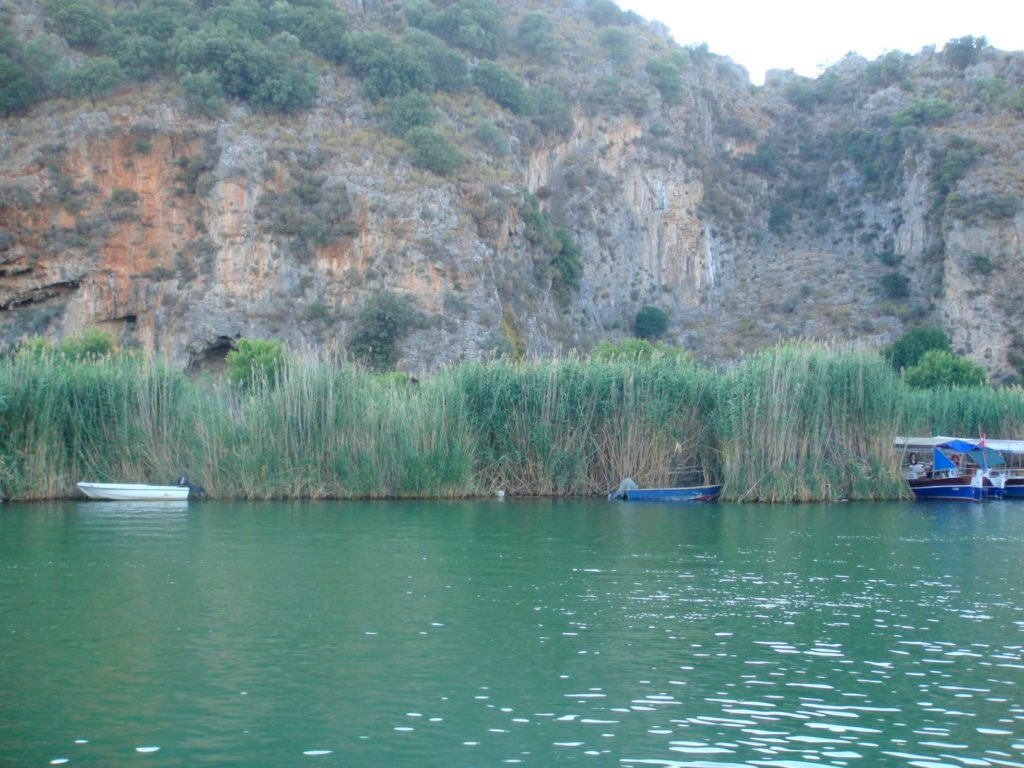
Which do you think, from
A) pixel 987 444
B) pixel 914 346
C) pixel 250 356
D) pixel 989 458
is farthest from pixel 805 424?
pixel 914 346

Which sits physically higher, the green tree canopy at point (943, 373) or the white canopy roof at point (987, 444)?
the green tree canopy at point (943, 373)

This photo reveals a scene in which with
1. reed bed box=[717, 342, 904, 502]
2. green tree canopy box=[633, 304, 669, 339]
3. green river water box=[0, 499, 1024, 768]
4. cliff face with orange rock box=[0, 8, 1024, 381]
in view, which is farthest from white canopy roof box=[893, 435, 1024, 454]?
green tree canopy box=[633, 304, 669, 339]

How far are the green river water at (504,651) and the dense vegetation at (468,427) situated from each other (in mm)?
7565

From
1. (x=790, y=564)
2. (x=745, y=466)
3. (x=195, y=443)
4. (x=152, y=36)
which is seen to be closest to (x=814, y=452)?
(x=745, y=466)

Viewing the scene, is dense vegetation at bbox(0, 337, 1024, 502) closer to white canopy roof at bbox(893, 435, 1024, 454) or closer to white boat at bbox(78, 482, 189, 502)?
white boat at bbox(78, 482, 189, 502)

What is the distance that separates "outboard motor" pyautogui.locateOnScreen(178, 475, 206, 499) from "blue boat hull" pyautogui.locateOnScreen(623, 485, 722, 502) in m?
10.9

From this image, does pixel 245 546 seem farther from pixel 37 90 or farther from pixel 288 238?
pixel 37 90

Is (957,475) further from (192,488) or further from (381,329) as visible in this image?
(381,329)

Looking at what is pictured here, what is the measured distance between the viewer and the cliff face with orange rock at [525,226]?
61.2m

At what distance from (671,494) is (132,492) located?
539 inches

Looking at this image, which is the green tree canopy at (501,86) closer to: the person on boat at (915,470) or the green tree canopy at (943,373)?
the green tree canopy at (943,373)

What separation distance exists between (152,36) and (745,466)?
165 ft

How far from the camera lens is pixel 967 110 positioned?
7950cm

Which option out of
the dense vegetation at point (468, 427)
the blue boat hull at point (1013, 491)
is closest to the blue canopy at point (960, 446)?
the dense vegetation at point (468, 427)
